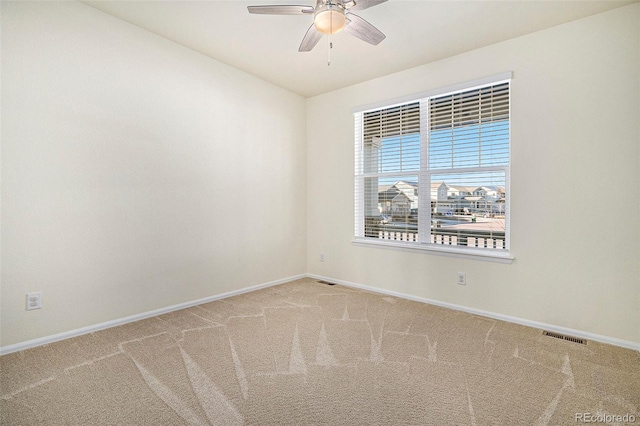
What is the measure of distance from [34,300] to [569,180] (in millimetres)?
4493

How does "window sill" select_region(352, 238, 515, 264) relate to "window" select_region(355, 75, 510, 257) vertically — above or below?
below

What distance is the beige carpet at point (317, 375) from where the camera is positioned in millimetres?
1693

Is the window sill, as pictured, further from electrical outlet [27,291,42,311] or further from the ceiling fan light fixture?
electrical outlet [27,291,42,311]

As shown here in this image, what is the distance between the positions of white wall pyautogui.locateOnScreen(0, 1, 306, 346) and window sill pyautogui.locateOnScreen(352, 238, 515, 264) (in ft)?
4.68

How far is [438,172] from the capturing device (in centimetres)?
Result: 357

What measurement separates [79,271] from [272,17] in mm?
2699

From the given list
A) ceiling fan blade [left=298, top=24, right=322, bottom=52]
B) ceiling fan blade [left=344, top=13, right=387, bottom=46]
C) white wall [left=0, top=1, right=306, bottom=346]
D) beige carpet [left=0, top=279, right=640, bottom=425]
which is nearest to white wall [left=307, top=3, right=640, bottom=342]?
beige carpet [left=0, top=279, right=640, bottom=425]

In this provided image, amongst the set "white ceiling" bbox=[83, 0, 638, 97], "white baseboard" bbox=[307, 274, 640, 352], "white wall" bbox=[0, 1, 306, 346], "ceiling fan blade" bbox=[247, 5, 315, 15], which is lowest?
"white baseboard" bbox=[307, 274, 640, 352]

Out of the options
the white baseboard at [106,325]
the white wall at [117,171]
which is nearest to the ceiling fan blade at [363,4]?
the white wall at [117,171]

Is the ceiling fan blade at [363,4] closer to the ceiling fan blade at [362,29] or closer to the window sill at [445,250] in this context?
the ceiling fan blade at [362,29]

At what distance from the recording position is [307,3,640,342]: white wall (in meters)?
2.54

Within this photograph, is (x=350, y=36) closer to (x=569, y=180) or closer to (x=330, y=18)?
(x=330, y=18)

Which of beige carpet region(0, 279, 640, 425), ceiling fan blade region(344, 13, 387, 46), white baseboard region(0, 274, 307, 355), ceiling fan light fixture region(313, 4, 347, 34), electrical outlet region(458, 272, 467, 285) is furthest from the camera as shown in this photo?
electrical outlet region(458, 272, 467, 285)

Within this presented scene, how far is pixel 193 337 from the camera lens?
8.64 ft
